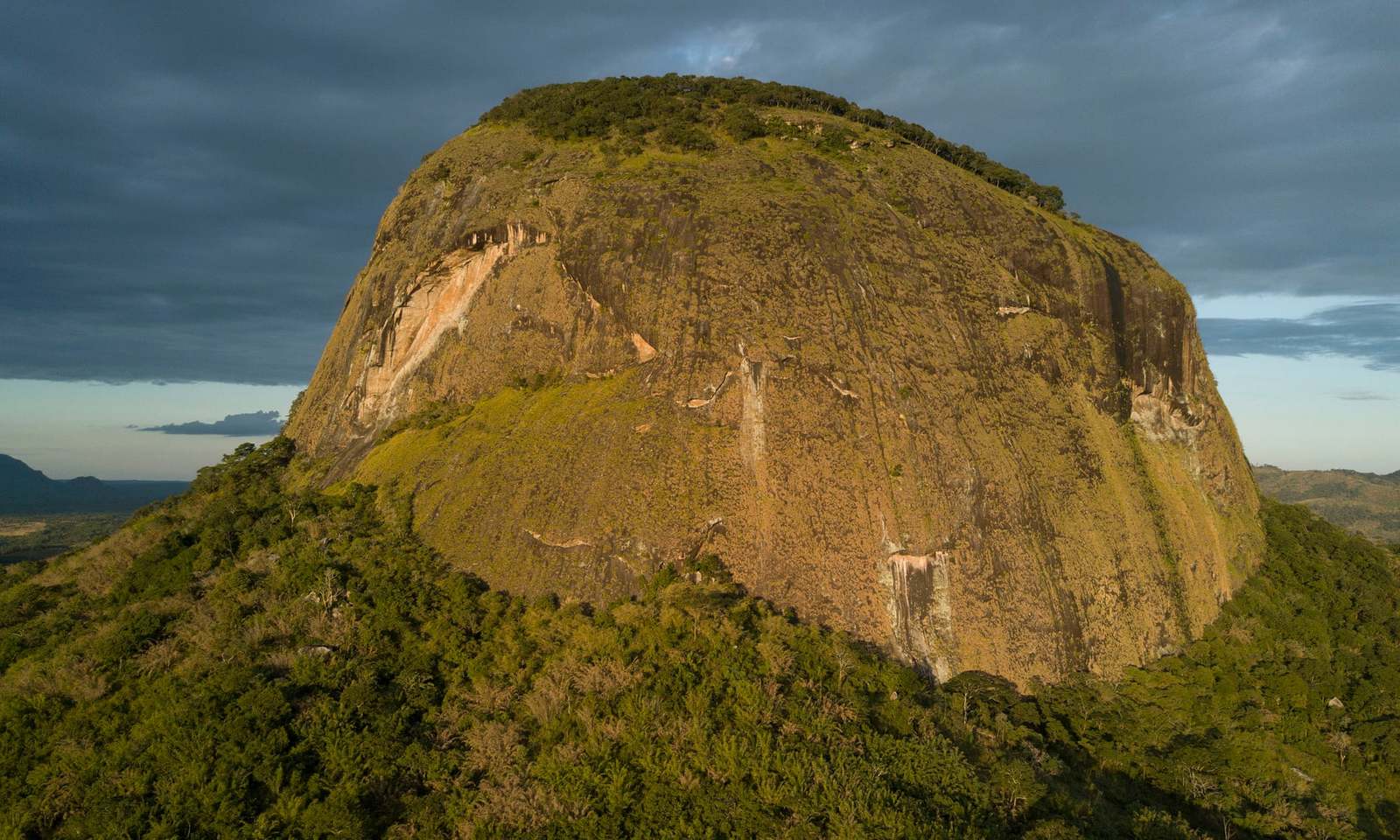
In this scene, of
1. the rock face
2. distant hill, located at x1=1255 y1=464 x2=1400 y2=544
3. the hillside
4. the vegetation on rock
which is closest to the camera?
the hillside

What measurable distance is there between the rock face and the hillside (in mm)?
1900

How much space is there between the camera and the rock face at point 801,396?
27.8 metres

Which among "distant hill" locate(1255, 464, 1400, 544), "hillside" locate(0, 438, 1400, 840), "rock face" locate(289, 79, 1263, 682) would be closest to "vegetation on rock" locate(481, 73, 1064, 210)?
"rock face" locate(289, 79, 1263, 682)

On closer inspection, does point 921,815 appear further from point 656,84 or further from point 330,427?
point 656,84

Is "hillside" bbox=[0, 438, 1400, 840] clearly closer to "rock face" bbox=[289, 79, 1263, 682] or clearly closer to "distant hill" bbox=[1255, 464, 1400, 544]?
"rock face" bbox=[289, 79, 1263, 682]

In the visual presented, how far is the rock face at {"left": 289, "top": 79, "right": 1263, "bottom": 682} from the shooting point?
27797 mm

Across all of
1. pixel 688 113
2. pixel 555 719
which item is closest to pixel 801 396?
pixel 555 719

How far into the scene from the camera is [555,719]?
21.5 m

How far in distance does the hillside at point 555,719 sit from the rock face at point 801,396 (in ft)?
6.24

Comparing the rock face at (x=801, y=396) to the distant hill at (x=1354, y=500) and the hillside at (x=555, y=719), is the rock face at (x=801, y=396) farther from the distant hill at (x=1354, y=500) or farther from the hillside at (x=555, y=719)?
the distant hill at (x=1354, y=500)

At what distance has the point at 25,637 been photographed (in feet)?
87.0

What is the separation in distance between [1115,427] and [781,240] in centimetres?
1941

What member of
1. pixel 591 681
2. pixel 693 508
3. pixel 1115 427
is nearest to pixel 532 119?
pixel 693 508

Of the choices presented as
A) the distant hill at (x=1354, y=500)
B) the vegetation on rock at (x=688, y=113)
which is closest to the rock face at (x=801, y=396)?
the vegetation on rock at (x=688, y=113)
